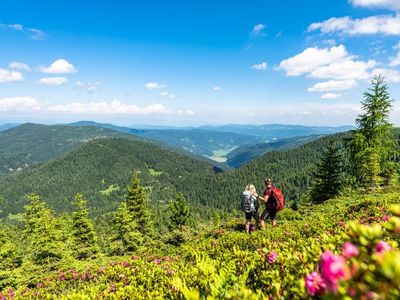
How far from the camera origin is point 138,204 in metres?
45.1

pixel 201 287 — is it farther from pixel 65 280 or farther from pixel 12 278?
pixel 12 278

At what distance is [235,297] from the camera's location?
293cm

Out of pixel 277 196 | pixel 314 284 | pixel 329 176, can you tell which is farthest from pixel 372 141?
pixel 314 284

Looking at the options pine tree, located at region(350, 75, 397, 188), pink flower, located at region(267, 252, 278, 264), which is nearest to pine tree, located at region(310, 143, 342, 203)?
pine tree, located at region(350, 75, 397, 188)

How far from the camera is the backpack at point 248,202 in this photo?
1394cm

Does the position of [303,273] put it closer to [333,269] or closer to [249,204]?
[333,269]

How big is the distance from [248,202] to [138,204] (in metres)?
33.8

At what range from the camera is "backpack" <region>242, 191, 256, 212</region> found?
1394cm

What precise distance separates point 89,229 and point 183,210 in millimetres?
20561

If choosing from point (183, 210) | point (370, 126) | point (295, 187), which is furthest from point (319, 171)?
point (295, 187)

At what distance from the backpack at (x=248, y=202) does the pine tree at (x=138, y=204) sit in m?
31.9

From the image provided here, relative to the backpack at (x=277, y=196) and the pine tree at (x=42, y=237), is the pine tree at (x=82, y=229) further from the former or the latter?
the backpack at (x=277, y=196)

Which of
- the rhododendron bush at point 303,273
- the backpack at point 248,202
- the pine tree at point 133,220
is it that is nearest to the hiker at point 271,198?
the backpack at point 248,202

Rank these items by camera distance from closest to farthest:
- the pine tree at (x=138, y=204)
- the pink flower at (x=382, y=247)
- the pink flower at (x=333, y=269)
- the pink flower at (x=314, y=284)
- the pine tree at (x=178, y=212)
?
the pink flower at (x=333, y=269) → the pink flower at (x=382, y=247) → the pink flower at (x=314, y=284) → the pine tree at (x=138, y=204) → the pine tree at (x=178, y=212)
